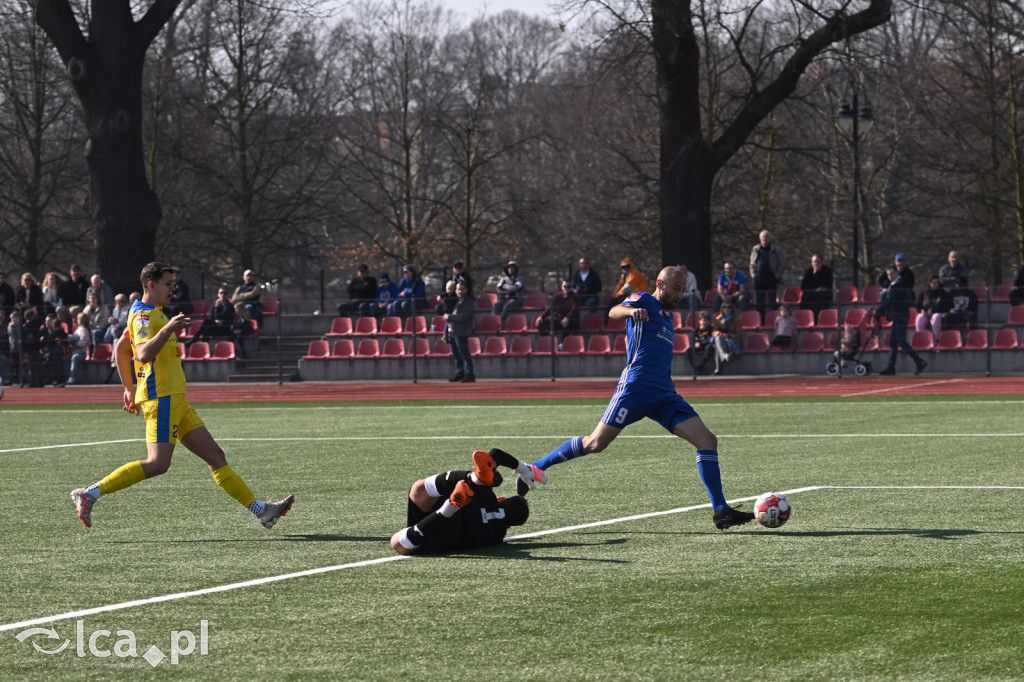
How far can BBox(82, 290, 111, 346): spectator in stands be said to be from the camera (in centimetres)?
3241

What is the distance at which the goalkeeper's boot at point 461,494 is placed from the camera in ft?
26.9

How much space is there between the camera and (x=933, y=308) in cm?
2894

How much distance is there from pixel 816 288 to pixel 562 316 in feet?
18.9

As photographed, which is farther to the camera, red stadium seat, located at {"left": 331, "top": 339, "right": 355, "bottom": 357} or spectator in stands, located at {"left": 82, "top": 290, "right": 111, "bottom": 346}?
red stadium seat, located at {"left": 331, "top": 339, "right": 355, "bottom": 357}

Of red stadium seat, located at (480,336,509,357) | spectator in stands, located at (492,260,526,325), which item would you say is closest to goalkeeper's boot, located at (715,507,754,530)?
red stadium seat, located at (480,336,509,357)

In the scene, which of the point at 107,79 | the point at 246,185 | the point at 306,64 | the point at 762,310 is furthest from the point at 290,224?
the point at 762,310

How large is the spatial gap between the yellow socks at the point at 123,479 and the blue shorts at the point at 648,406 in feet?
11.1

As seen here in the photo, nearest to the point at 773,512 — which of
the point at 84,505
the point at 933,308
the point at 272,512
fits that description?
the point at 272,512

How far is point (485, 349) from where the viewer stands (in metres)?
31.7

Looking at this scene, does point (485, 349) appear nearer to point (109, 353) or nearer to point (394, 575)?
point (109, 353)

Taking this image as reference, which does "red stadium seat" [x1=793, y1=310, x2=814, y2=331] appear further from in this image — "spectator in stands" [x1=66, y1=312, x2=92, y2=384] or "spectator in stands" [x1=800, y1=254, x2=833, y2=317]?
"spectator in stands" [x1=66, y1=312, x2=92, y2=384]

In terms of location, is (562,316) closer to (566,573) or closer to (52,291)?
(52,291)

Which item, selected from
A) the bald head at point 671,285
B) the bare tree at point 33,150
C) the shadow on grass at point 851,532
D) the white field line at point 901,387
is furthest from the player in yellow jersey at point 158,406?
the bare tree at point 33,150

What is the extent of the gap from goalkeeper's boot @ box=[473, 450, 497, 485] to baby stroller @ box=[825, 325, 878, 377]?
71.7 ft
